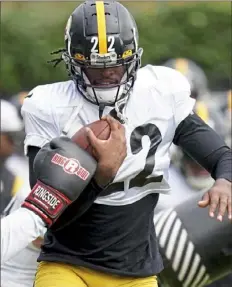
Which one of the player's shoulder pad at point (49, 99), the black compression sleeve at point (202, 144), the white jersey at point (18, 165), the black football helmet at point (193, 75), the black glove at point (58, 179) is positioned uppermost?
the player's shoulder pad at point (49, 99)

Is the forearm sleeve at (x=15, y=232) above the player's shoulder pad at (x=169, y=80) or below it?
below

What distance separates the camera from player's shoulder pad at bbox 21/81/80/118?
11.9ft

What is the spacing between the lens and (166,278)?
16.8ft

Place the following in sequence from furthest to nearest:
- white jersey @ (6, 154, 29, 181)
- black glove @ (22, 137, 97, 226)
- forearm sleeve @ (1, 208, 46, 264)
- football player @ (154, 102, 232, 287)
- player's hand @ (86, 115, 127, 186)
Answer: white jersey @ (6, 154, 29, 181), football player @ (154, 102, 232, 287), player's hand @ (86, 115, 127, 186), black glove @ (22, 137, 97, 226), forearm sleeve @ (1, 208, 46, 264)

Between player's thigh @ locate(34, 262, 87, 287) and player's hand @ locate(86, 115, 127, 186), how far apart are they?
1.37ft

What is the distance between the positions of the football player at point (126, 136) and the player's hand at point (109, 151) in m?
0.15

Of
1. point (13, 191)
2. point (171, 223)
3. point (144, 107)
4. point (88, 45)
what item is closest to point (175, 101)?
point (144, 107)

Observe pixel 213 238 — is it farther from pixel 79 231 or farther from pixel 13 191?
pixel 79 231

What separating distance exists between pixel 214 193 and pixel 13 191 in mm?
2543

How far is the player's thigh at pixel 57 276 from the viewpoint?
11.7 feet

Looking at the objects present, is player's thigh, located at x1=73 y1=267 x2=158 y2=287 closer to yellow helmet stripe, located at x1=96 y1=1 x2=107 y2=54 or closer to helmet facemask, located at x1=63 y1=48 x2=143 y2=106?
helmet facemask, located at x1=63 y1=48 x2=143 y2=106

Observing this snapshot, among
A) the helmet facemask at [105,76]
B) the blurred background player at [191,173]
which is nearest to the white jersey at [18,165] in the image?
the blurred background player at [191,173]

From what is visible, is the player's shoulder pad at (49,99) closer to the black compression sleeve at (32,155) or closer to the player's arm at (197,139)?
the black compression sleeve at (32,155)

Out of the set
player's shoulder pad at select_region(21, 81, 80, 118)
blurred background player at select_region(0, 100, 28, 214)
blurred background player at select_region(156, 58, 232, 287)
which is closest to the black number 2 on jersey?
player's shoulder pad at select_region(21, 81, 80, 118)
